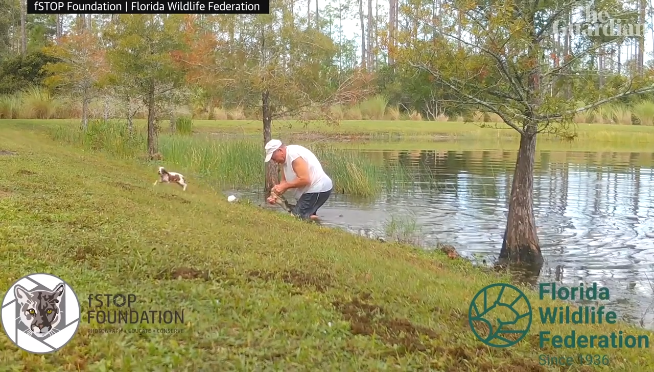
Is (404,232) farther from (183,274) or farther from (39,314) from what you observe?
(39,314)

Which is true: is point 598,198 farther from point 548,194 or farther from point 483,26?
point 483,26

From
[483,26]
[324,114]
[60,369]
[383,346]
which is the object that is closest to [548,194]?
[324,114]

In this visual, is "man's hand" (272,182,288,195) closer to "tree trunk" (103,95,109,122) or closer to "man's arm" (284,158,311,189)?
"man's arm" (284,158,311,189)

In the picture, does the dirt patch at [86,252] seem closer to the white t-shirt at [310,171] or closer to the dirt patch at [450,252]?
the white t-shirt at [310,171]

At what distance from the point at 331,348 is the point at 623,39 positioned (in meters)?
7.40

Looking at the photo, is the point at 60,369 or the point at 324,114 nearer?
the point at 60,369

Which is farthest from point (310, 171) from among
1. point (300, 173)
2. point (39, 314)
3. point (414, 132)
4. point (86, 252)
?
point (414, 132)

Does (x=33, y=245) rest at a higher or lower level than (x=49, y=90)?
lower

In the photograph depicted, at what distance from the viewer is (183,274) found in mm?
5516

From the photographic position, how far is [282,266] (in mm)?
6195

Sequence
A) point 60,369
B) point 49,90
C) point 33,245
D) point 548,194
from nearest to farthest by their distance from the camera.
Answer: point 60,369 → point 33,245 → point 548,194 → point 49,90

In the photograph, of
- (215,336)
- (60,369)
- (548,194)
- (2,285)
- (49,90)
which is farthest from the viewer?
(49,90)

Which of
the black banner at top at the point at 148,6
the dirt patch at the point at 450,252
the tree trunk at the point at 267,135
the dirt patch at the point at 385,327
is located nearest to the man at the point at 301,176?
the dirt patch at the point at 450,252

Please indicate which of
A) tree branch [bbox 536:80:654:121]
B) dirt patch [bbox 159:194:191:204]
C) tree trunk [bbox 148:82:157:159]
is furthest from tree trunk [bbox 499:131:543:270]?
tree trunk [bbox 148:82:157:159]
